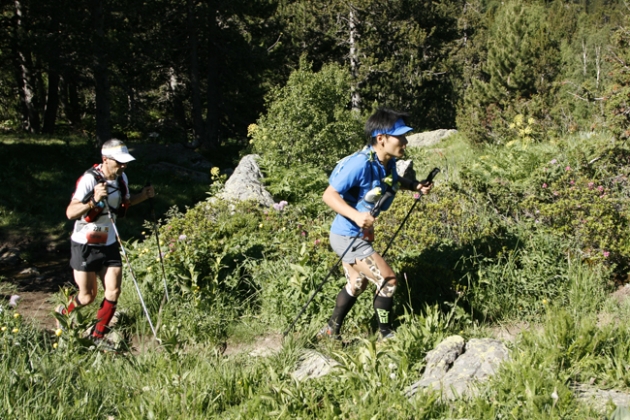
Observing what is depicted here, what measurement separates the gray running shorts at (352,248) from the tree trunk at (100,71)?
41.4 ft

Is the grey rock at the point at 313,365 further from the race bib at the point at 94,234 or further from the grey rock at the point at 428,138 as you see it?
the grey rock at the point at 428,138

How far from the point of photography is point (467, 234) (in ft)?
20.0

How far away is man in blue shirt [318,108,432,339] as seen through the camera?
4.20 metres

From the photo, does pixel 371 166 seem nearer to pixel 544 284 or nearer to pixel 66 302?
pixel 544 284

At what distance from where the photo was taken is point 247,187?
8.88m

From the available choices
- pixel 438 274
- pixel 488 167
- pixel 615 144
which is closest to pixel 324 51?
pixel 488 167

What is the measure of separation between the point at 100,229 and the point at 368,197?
229cm

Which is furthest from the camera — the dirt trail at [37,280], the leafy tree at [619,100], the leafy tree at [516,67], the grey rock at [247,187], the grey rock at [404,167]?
the leafy tree at [516,67]

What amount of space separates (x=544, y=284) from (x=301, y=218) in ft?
9.31

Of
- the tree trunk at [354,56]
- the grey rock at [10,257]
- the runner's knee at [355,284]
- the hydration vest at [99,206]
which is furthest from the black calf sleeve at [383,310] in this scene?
the tree trunk at [354,56]

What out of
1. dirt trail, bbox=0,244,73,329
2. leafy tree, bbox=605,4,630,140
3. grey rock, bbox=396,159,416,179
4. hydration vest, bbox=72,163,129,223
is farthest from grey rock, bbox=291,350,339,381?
grey rock, bbox=396,159,416,179

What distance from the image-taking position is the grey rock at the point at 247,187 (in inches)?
339

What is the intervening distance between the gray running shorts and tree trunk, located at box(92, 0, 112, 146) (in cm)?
1261

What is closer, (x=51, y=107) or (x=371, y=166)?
(x=371, y=166)
